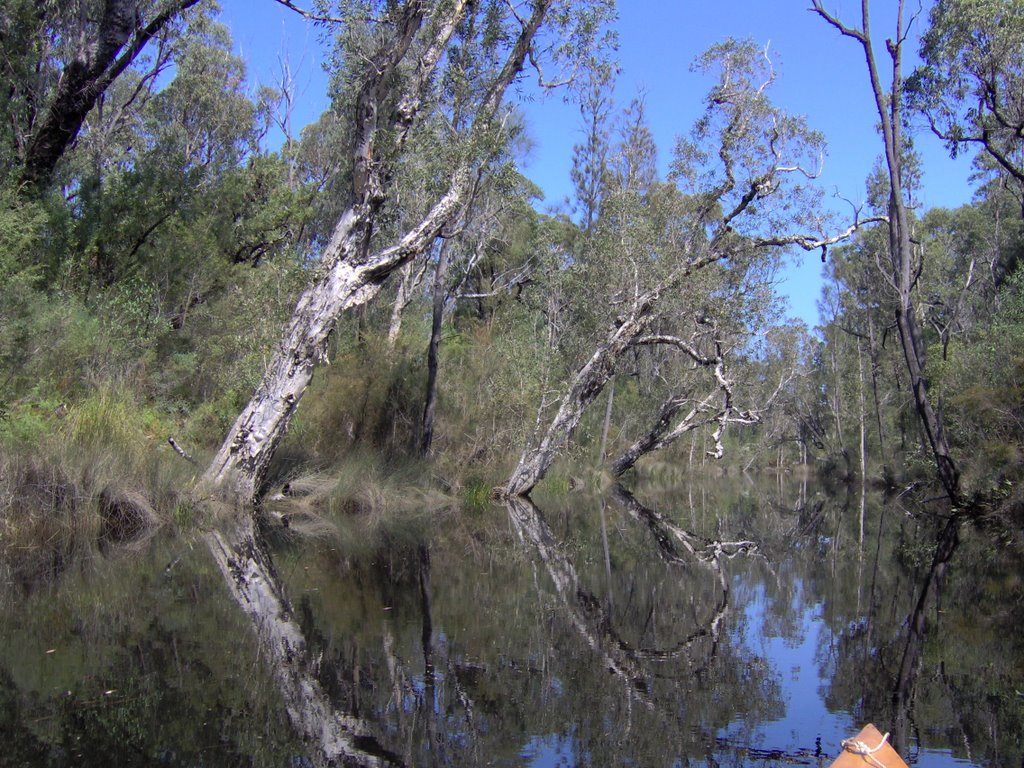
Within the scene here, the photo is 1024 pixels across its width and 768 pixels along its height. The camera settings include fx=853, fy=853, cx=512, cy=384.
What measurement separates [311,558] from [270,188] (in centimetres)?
1570

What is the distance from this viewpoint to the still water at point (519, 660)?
137 inches

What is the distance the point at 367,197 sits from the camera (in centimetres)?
1227

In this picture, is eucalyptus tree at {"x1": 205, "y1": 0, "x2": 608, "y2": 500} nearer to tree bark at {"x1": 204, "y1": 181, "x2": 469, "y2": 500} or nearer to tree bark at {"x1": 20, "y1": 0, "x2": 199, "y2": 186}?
tree bark at {"x1": 204, "y1": 181, "x2": 469, "y2": 500}

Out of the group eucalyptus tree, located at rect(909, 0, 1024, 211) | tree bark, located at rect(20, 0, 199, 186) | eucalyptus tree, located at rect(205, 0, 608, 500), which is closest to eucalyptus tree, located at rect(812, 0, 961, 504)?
eucalyptus tree, located at rect(909, 0, 1024, 211)

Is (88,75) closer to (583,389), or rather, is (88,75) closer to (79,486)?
(79,486)

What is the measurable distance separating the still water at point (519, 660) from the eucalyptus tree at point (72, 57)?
7993 mm

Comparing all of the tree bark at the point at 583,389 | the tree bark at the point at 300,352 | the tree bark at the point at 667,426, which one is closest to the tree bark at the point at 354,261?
the tree bark at the point at 300,352

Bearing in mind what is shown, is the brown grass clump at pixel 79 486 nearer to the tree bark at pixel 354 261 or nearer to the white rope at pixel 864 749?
the tree bark at pixel 354 261

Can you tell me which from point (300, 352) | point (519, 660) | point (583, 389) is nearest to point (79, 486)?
point (300, 352)

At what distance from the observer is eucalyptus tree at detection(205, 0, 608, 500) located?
11836 mm

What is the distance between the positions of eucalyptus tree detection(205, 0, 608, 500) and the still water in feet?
9.63

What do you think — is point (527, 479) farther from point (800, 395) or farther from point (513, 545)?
point (800, 395)

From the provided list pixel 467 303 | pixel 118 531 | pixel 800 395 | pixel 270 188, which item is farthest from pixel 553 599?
pixel 800 395

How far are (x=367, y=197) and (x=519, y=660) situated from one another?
8.92 metres
